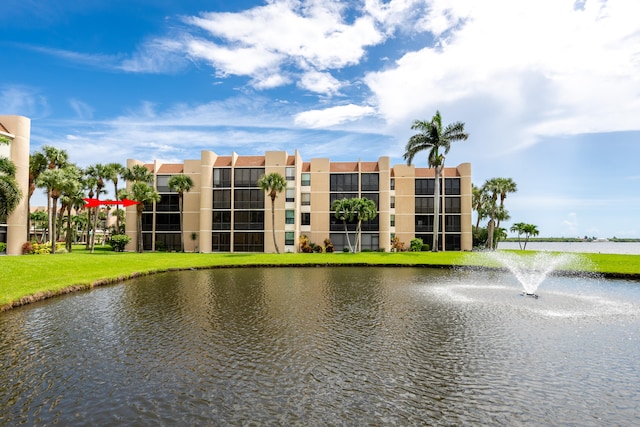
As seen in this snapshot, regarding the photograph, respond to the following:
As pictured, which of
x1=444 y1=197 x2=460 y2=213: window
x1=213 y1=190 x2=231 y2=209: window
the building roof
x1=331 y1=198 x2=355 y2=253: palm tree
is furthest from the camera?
x1=444 y1=197 x2=460 y2=213: window

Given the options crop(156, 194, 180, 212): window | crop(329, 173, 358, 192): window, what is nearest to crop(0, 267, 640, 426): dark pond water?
crop(329, 173, 358, 192): window

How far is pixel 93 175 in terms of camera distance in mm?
63812

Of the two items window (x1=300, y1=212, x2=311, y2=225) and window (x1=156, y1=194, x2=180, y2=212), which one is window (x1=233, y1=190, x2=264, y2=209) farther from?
window (x1=156, y1=194, x2=180, y2=212)

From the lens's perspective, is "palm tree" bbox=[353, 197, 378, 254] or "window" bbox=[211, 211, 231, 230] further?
"window" bbox=[211, 211, 231, 230]

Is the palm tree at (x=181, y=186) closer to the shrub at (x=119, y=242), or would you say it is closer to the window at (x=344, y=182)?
the shrub at (x=119, y=242)

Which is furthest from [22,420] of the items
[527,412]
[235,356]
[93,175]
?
[93,175]

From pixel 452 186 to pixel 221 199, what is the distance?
42.2 m

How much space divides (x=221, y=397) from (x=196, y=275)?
26.5 m

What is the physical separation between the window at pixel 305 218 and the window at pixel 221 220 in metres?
13.0

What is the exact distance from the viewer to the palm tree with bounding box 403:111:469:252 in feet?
188

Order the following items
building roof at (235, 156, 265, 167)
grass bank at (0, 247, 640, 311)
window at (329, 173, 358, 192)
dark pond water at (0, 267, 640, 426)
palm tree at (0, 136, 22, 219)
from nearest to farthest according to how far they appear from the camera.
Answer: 1. dark pond water at (0, 267, 640, 426)
2. grass bank at (0, 247, 640, 311)
3. palm tree at (0, 136, 22, 219)
4. building roof at (235, 156, 265, 167)
5. window at (329, 173, 358, 192)

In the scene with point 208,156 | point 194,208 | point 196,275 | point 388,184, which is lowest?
point 196,275

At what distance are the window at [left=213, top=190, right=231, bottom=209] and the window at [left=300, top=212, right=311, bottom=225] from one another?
1311 cm

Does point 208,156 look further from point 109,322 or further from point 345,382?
point 345,382
